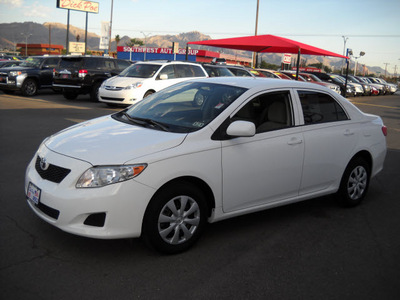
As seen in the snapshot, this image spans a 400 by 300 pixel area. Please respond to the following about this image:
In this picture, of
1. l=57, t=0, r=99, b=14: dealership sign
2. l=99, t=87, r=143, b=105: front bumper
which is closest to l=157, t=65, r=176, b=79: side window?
l=99, t=87, r=143, b=105: front bumper

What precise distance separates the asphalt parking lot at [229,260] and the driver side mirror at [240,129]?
1.06 meters

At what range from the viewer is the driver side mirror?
13.2 ft

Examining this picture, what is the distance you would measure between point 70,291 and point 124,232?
0.61m

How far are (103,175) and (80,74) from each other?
14.7 metres

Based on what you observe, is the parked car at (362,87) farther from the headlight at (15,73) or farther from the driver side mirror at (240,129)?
the driver side mirror at (240,129)

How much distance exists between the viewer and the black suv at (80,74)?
17355 millimetres

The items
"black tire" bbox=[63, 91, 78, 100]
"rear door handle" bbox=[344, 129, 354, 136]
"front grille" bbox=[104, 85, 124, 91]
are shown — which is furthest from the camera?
"black tire" bbox=[63, 91, 78, 100]

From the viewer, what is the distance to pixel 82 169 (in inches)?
139

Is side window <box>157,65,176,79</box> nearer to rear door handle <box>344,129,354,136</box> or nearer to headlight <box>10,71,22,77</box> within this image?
headlight <box>10,71,22,77</box>

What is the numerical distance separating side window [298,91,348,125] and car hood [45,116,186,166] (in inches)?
66.7

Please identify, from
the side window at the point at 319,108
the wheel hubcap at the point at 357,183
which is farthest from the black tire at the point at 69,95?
the wheel hubcap at the point at 357,183

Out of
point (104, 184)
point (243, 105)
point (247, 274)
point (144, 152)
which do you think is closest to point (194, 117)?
point (243, 105)

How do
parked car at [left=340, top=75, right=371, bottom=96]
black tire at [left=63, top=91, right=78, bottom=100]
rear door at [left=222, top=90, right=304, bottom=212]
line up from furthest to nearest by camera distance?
parked car at [left=340, top=75, right=371, bottom=96] → black tire at [left=63, top=91, right=78, bottom=100] → rear door at [left=222, top=90, right=304, bottom=212]

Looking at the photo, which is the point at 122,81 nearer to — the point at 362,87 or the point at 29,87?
the point at 29,87
